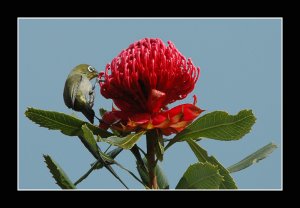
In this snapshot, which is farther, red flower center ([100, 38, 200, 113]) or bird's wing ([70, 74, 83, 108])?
bird's wing ([70, 74, 83, 108])

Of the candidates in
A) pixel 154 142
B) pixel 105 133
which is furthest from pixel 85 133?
pixel 154 142

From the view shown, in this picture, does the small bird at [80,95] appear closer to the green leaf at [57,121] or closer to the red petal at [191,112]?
the green leaf at [57,121]

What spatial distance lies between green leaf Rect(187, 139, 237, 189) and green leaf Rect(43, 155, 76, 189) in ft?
3.28

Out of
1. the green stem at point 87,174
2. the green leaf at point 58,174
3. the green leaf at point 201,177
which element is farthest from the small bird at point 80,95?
the green leaf at point 201,177

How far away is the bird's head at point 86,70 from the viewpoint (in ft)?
14.3

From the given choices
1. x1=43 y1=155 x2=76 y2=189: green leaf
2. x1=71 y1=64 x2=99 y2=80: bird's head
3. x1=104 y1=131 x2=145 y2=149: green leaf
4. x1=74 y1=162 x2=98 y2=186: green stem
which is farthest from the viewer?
x1=71 y1=64 x2=99 y2=80: bird's head

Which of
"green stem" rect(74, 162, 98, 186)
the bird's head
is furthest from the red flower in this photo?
the bird's head

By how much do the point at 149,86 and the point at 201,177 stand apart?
2.57 ft

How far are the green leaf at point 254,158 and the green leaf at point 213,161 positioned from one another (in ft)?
0.74

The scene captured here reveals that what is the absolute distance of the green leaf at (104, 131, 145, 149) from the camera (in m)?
3.46

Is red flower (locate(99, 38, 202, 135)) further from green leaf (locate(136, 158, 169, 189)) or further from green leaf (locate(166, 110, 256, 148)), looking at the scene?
green leaf (locate(136, 158, 169, 189))

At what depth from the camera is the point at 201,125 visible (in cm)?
380

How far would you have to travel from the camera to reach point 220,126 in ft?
12.4

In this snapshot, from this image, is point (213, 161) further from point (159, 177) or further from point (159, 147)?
point (159, 177)
